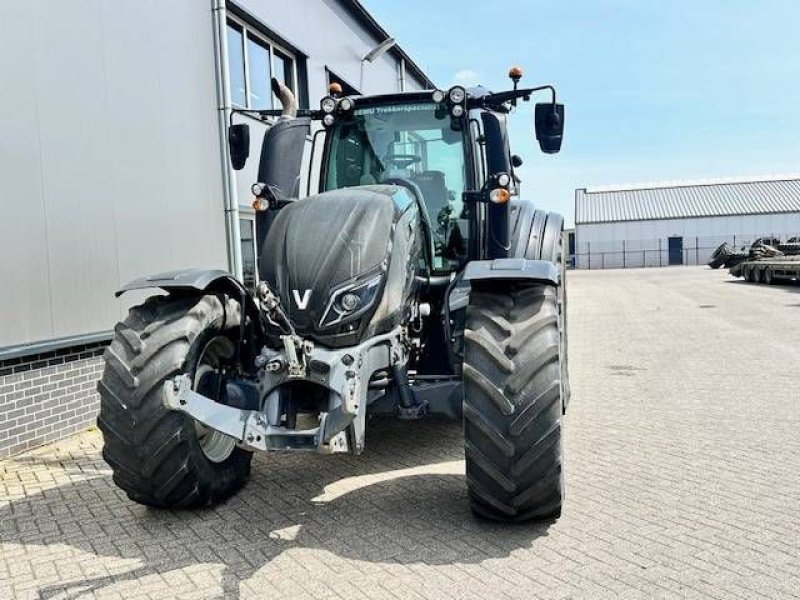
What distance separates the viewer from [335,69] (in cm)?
1360

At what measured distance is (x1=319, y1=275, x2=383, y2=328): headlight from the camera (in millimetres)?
3732

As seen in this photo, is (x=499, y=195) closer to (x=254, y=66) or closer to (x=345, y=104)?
(x=345, y=104)

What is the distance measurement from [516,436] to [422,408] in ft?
2.22

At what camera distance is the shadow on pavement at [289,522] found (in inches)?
139

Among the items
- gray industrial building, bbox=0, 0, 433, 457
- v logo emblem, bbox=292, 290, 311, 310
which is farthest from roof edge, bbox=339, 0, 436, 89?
v logo emblem, bbox=292, 290, 311, 310

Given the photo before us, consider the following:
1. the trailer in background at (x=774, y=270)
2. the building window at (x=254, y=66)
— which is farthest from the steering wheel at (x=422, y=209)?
the trailer in background at (x=774, y=270)

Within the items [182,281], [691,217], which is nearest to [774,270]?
[182,281]

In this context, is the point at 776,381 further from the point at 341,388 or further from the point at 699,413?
the point at 341,388

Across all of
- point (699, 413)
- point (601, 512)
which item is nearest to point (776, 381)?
point (699, 413)

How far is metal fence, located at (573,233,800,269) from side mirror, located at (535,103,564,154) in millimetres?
50095

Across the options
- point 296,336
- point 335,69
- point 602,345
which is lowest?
point 602,345

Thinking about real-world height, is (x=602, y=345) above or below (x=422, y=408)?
below

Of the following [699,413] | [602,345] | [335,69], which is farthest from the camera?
[335,69]

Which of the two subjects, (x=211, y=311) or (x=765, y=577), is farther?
(x=211, y=311)
